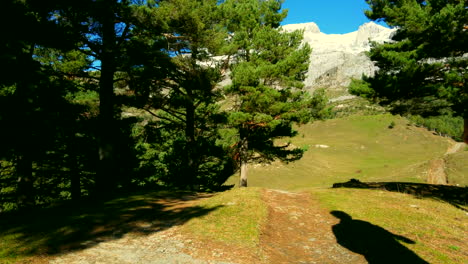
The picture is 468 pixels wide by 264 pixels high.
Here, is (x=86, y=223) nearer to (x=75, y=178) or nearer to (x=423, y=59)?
(x=75, y=178)

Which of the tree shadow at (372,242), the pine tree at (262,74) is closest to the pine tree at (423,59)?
the pine tree at (262,74)

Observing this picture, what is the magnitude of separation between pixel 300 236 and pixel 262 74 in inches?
465

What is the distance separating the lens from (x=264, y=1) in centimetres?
2030

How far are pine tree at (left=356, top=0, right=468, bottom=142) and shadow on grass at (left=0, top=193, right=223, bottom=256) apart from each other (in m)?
10.6

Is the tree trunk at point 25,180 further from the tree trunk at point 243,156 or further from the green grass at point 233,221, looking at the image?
the tree trunk at point 243,156

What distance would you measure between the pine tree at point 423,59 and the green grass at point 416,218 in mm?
4802

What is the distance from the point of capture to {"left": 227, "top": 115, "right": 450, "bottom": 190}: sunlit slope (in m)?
55.9

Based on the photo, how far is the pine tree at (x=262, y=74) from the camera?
17734 mm

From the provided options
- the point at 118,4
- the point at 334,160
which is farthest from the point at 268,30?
the point at 334,160

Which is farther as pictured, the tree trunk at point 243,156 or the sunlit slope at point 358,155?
the sunlit slope at point 358,155

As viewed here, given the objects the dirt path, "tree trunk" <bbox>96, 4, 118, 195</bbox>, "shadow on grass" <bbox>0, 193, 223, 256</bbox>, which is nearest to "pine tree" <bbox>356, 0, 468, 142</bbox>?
the dirt path

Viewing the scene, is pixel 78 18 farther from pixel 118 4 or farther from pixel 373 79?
pixel 373 79

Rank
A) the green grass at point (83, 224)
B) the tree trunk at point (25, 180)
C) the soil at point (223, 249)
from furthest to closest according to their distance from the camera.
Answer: the tree trunk at point (25, 180) < the green grass at point (83, 224) < the soil at point (223, 249)

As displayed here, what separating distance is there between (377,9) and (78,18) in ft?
47.0
